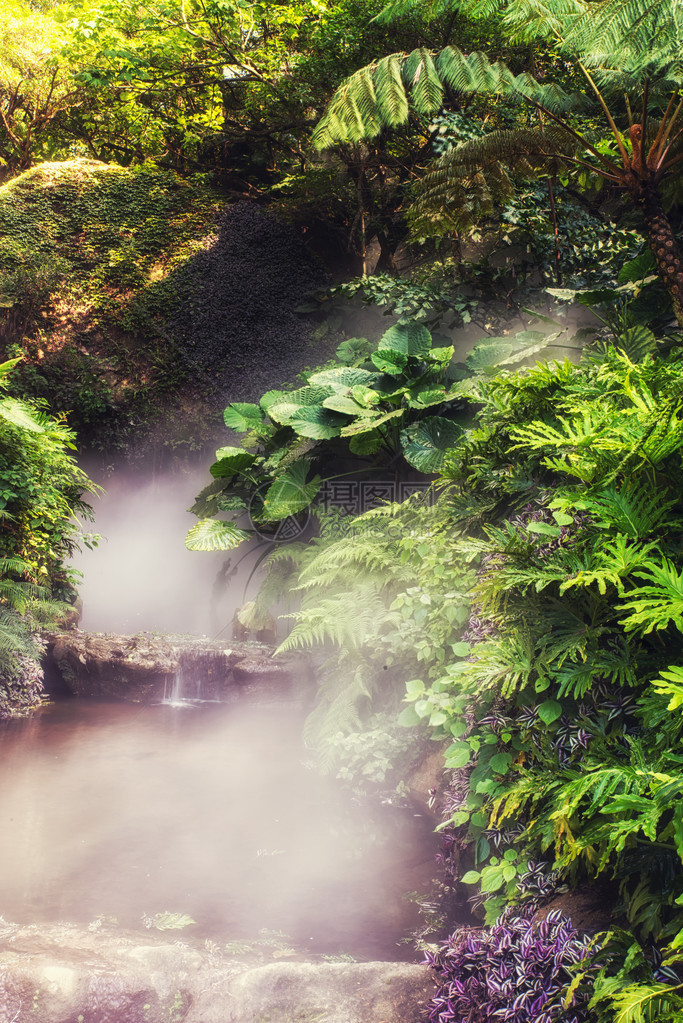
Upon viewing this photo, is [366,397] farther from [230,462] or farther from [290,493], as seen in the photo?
[230,462]

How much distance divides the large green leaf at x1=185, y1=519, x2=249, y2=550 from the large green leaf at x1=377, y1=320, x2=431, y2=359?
185 centimetres

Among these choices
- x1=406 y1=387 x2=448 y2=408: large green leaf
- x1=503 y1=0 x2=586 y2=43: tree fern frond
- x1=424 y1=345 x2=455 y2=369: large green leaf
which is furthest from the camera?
x1=424 y1=345 x2=455 y2=369: large green leaf

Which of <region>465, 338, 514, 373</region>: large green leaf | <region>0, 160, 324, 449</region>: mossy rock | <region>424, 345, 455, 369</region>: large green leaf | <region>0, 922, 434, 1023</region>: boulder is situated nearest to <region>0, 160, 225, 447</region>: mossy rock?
<region>0, 160, 324, 449</region>: mossy rock

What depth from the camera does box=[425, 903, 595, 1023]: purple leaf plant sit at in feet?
5.07

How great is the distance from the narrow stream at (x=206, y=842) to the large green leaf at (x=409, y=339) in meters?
2.94

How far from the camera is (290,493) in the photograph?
496 cm

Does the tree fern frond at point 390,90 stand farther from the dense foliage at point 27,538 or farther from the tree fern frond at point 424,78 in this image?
the dense foliage at point 27,538

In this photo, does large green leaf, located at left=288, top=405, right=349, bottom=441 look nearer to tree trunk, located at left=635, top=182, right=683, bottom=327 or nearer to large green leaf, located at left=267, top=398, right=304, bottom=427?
large green leaf, located at left=267, top=398, right=304, bottom=427

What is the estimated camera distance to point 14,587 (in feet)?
16.4

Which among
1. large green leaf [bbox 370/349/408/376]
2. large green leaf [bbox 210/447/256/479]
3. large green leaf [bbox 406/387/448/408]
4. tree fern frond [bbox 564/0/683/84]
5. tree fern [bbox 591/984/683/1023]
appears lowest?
tree fern [bbox 591/984/683/1023]

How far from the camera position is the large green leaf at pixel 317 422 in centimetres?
471

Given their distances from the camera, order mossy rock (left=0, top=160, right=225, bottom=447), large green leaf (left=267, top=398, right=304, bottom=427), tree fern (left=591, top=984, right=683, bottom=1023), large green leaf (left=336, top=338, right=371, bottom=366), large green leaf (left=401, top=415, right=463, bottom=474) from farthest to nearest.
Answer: mossy rock (left=0, top=160, right=225, bottom=447) < large green leaf (left=336, top=338, right=371, bottom=366) < large green leaf (left=267, top=398, right=304, bottom=427) < large green leaf (left=401, top=415, right=463, bottom=474) < tree fern (left=591, top=984, right=683, bottom=1023)

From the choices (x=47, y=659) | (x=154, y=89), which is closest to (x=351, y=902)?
(x=47, y=659)

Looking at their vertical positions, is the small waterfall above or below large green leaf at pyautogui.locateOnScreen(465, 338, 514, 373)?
below
